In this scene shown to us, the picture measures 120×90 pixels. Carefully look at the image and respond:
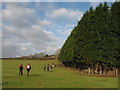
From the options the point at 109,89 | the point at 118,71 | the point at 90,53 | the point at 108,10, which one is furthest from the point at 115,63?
the point at 109,89

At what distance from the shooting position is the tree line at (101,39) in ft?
101

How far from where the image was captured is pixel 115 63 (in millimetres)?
30359

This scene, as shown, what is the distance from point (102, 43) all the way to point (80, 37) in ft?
19.3

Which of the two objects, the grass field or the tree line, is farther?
the tree line

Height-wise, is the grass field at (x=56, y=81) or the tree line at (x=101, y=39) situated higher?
the tree line at (x=101, y=39)

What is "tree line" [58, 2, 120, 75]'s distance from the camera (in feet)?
101

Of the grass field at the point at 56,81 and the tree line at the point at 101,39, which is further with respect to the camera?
the tree line at the point at 101,39

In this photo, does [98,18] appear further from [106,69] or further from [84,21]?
[106,69]

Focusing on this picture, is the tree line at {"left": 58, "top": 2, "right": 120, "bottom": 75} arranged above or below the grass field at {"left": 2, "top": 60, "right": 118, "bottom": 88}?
above

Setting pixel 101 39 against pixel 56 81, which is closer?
pixel 56 81

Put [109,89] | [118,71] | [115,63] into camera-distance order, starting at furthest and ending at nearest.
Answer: [118,71] → [115,63] → [109,89]

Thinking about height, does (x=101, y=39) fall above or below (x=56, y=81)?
above

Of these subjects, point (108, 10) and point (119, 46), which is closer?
point (119, 46)

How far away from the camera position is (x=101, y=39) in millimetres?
32125
